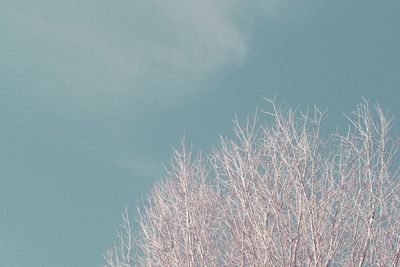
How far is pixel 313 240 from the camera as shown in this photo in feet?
20.6

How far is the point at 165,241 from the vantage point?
7.44 m

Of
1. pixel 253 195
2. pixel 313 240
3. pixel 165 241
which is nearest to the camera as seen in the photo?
pixel 313 240

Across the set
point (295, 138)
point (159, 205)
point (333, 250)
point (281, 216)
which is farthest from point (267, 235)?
point (159, 205)

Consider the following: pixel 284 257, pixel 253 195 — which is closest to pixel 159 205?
pixel 253 195

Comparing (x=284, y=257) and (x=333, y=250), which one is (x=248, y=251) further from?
(x=333, y=250)

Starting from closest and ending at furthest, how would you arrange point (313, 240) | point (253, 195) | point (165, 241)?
point (313, 240), point (253, 195), point (165, 241)

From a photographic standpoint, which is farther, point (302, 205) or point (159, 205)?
point (159, 205)

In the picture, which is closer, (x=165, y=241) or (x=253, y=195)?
(x=253, y=195)

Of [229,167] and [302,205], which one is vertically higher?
[229,167]

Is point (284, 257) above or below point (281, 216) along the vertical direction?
below

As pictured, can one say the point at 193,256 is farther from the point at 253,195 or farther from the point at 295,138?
the point at 295,138

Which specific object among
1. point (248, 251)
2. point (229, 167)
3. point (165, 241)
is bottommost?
point (248, 251)

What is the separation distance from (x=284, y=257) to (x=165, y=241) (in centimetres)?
182

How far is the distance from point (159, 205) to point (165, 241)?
594mm
